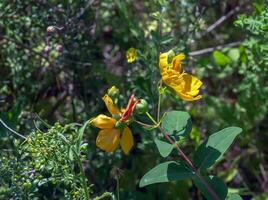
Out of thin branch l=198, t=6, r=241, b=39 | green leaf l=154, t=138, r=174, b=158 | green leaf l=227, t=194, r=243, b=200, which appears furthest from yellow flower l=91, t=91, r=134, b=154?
thin branch l=198, t=6, r=241, b=39

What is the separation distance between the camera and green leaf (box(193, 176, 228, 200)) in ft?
6.58

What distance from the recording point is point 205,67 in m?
3.08

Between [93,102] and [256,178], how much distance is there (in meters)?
0.96

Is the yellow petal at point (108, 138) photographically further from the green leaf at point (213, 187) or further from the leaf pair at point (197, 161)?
the green leaf at point (213, 187)

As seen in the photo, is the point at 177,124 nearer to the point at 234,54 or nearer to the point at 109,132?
the point at 109,132

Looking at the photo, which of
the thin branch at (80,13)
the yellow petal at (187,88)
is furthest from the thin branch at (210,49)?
the yellow petal at (187,88)

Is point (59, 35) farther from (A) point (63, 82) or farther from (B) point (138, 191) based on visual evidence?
(B) point (138, 191)

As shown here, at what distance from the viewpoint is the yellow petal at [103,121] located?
6.48ft

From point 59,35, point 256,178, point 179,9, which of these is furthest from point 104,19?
point 256,178

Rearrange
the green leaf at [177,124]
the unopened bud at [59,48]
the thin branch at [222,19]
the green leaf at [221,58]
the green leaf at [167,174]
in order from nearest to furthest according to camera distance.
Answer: the green leaf at [167,174]
the green leaf at [177,124]
the unopened bud at [59,48]
the green leaf at [221,58]
the thin branch at [222,19]

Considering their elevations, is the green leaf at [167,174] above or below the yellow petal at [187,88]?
below

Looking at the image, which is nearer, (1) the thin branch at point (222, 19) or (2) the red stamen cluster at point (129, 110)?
(2) the red stamen cluster at point (129, 110)

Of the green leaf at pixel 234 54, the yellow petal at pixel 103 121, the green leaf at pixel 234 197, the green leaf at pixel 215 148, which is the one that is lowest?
the green leaf at pixel 234 54

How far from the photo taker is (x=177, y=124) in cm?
209
